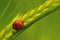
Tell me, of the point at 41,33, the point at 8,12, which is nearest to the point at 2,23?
the point at 8,12

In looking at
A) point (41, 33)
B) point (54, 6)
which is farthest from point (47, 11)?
point (41, 33)

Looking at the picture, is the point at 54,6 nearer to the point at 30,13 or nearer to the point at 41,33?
the point at 30,13

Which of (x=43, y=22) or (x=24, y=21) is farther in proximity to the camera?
(x=43, y=22)

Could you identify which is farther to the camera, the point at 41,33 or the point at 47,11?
the point at 41,33

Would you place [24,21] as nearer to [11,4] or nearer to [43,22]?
[11,4]

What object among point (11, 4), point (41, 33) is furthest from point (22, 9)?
point (41, 33)

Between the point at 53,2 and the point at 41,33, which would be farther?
the point at 41,33

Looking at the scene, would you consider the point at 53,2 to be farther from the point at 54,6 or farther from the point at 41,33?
the point at 41,33
